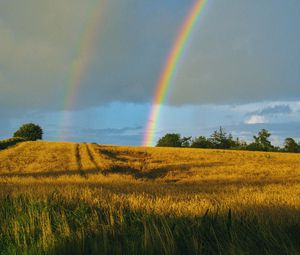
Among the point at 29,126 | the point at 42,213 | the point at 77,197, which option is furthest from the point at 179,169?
the point at 29,126

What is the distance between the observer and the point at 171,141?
128 m

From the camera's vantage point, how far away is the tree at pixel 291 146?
107 metres

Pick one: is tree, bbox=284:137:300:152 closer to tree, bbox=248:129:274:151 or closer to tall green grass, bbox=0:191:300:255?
tree, bbox=248:129:274:151

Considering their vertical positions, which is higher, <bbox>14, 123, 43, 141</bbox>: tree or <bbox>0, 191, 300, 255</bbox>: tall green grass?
<bbox>14, 123, 43, 141</bbox>: tree

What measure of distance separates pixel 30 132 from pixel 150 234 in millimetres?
123879

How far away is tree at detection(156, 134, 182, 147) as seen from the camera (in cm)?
12688

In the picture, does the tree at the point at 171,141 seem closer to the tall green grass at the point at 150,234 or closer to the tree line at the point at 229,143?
the tree line at the point at 229,143

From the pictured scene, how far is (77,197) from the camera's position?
1041 cm

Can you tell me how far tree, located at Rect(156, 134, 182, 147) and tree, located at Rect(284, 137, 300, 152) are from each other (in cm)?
3067

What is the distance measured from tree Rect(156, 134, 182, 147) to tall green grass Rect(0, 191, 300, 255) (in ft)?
389

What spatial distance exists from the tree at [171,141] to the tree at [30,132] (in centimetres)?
3684

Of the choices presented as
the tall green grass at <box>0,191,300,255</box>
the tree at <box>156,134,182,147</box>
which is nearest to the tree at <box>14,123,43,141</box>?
the tree at <box>156,134,182,147</box>

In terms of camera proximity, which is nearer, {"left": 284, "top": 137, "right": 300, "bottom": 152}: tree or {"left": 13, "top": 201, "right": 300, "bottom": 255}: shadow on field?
{"left": 13, "top": 201, "right": 300, "bottom": 255}: shadow on field

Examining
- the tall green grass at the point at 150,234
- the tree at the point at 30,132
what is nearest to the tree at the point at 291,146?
the tree at the point at 30,132
